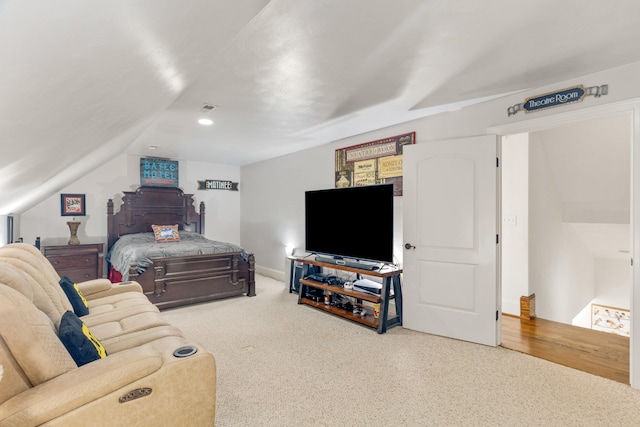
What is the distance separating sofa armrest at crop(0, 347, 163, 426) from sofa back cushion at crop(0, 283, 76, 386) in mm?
43

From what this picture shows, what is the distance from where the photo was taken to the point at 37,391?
1.13 meters

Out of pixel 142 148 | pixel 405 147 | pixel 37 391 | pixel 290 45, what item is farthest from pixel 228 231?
pixel 37 391

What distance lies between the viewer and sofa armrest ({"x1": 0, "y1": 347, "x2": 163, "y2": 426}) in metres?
1.08

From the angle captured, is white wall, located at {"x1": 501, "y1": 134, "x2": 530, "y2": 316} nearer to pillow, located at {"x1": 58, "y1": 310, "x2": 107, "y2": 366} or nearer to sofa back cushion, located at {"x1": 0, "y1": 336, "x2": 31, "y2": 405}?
pillow, located at {"x1": 58, "y1": 310, "x2": 107, "y2": 366}

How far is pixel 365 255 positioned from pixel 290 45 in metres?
2.39

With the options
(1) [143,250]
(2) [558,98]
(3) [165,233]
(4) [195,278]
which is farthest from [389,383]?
(3) [165,233]

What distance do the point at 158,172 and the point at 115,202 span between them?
88 centimetres

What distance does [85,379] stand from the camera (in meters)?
1.22

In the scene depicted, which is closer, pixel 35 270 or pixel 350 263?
pixel 35 270

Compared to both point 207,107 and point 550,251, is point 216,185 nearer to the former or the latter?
point 207,107

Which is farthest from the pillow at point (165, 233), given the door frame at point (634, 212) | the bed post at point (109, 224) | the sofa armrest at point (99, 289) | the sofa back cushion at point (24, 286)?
the door frame at point (634, 212)

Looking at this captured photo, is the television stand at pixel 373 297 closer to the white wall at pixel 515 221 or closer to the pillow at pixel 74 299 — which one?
the white wall at pixel 515 221

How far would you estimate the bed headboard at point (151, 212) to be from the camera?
5631 mm

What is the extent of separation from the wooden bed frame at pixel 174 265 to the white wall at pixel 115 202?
18 centimetres
